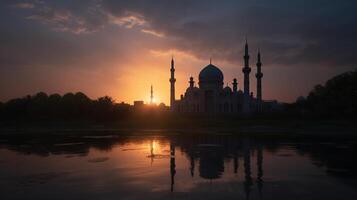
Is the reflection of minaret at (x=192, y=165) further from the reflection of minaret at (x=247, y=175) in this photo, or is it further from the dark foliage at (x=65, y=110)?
the dark foliage at (x=65, y=110)

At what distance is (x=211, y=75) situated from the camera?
81875 mm

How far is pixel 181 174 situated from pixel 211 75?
218ft

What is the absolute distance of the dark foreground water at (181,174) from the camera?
12.7 m

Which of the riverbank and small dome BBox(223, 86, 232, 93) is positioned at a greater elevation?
small dome BBox(223, 86, 232, 93)

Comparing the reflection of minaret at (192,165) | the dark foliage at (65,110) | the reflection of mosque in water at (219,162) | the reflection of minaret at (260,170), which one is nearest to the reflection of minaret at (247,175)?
the reflection of mosque in water at (219,162)

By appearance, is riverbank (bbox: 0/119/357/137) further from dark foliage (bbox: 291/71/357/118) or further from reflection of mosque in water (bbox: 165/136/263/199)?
reflection of mosque in water (bbox: 165/136/263/199)

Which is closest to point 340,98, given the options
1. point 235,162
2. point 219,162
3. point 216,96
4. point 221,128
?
point 221,128

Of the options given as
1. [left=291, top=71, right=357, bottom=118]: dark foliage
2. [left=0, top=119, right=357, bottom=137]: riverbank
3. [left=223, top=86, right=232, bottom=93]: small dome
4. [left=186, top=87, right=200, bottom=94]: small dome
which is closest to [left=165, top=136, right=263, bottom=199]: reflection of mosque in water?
[left=0, top=119, right=357, bottom=137]: riverbank

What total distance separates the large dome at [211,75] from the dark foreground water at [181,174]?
57330 millimetres

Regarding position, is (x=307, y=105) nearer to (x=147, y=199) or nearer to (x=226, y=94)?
(x=226, y=94)

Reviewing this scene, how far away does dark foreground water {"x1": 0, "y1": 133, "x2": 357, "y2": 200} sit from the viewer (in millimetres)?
12719

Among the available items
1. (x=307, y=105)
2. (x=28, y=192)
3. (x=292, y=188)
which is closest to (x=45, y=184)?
(x=28, y=192)

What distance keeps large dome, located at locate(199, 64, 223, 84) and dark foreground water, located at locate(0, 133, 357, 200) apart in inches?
2257

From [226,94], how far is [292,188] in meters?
69.1
